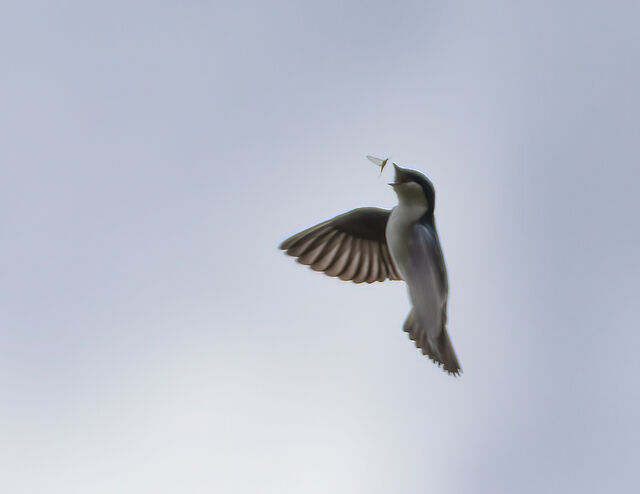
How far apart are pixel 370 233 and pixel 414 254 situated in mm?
1067

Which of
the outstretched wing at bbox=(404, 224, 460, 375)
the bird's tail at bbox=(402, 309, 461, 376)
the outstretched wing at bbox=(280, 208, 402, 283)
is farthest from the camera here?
the outstretched wing at bbox=(280, 208, 402, 283)

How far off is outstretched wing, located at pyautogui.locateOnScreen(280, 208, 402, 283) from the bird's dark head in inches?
27.8

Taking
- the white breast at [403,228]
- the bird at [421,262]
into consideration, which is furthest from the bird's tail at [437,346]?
the white breast at [403,228]

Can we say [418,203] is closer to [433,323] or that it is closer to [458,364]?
[433,323]

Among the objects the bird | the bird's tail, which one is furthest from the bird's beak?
the bird's tail

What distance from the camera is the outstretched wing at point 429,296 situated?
2266 mm

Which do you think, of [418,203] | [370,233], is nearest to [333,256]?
[370,233]

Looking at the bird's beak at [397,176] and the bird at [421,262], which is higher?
the bird's beak at [397,176]

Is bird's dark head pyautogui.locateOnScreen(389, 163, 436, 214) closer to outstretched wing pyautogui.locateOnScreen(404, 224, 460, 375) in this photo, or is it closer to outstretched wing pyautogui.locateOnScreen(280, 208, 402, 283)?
outstretched wing pyautogui.locateOnScreen(404, 224, 460, 375)

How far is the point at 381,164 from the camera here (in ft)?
7.75

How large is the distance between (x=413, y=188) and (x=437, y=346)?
0.56m

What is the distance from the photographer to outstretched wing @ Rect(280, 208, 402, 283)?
3244mm

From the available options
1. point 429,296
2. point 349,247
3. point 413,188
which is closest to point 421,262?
point 429,296

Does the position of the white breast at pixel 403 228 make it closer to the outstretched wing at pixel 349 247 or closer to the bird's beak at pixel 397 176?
the bird's beak at pixel 397 176
